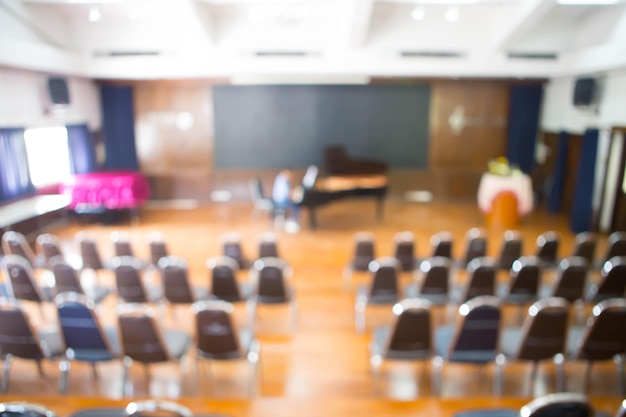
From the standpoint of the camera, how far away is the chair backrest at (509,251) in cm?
605

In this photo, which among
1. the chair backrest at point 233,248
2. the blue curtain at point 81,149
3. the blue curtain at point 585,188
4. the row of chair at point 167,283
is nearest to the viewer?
the row of chair at point 167,283

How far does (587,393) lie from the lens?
4.09 m

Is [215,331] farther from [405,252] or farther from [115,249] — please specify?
[405,252]

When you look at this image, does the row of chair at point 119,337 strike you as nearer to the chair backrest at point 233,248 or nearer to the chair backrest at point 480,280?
the chair backrest at point 233,248

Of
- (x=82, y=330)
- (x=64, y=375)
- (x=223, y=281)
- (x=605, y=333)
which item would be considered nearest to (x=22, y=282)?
(x=64, y=375)

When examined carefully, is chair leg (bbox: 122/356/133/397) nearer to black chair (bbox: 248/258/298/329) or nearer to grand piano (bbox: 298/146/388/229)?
black chair (bbox: 248/258/298/329)

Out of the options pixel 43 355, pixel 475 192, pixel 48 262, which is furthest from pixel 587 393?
pixel 475 192

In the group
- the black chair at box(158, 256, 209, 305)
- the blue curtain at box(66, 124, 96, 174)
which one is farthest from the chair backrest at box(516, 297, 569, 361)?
the blue curtain at box(66, 124, 96, 174)

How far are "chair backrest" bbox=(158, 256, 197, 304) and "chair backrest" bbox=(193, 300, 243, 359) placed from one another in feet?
3.70

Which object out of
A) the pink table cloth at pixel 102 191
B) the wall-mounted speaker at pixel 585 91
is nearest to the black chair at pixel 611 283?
the wall-mounted speaker at pixel 585 91

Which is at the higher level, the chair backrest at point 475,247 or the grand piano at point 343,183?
the grand piano at point 343,183

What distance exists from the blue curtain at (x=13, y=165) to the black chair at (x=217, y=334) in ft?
21.2

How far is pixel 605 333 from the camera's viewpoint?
3783 mm

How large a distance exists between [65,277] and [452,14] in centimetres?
847
